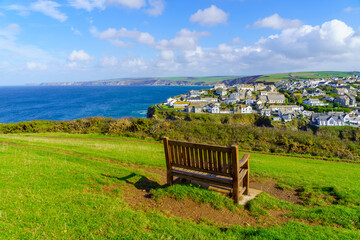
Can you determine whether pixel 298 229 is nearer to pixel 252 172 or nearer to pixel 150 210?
pixel 150 210

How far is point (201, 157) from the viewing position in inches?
217

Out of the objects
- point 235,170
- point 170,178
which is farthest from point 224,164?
point 170,178

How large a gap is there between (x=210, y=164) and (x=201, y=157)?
297 mm

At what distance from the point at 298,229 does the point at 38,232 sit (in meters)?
4.98

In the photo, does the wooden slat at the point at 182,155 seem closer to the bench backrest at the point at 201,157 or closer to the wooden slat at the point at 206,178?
the bench backrest at the point at 201,157

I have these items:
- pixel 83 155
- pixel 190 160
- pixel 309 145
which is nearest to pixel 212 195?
pixel 190 160

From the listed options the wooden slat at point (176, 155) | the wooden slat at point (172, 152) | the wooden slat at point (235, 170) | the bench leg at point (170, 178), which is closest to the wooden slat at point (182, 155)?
the wooden slat at point (176, 155)

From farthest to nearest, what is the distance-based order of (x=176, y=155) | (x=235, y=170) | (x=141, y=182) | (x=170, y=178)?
(x=141, y=182)
(x=170, y=178)
(x=176, y=155)
(x=235, y=170)

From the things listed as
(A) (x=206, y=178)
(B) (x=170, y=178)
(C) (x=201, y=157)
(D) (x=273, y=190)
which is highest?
(C) (x=201, y=157)

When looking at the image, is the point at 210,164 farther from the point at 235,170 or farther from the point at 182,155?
the point at 182,155

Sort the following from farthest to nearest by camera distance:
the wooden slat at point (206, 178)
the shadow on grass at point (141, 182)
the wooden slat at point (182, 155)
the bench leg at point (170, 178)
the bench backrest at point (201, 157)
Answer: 1. the shadow on grass at point (141, 182)
2. the bench leg at point (170, 178)
3. the wooden slat at point (182, 155)
4. the wooden slat at point (206, 178)
5. the bench backrest at point (201, 157)

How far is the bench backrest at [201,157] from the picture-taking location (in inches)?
203

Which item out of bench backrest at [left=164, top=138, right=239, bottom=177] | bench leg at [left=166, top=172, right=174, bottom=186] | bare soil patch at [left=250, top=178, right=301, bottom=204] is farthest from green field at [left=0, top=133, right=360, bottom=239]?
bench backrest at [left=164, top=138, right=239, bottom=177]

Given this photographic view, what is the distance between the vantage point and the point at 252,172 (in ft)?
29.6
